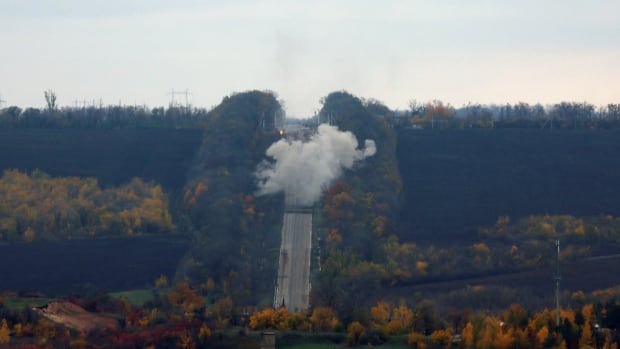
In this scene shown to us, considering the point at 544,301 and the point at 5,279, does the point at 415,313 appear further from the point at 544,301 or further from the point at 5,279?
the point at 5,279

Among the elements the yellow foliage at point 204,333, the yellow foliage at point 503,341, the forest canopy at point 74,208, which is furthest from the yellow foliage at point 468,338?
the forest canopy at point 74,208

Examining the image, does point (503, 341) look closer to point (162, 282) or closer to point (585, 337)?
point (585, 337)

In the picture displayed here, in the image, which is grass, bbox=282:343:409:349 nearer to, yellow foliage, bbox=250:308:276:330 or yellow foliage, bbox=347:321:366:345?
yellow foliage, bbox=347:321:366:345

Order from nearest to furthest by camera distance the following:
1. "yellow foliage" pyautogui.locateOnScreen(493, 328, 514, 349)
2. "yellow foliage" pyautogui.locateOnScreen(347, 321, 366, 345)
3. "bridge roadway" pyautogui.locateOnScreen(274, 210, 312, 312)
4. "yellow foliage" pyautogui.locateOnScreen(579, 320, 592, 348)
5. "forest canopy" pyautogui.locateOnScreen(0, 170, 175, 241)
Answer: "yellow foliage" pyautogui.locateOnScreen(579, 320, 592, 348) < "yellow foliage" pyautogui.locateOnScreen(493, 328, 514, 349) < "yellow foliage" pyautogui.locateOnScreen(347, 321, 366, 345) < "bridge roadway" pyautogui.locateOnScreen(274, 210, 312, 312) < "forest canopy" pyautogui.locateOnScreen(0, 170, 175, 241)

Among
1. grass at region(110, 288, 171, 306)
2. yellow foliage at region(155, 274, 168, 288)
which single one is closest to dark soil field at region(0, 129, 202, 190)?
yellow foliage at region(155, 274, 168, 288)

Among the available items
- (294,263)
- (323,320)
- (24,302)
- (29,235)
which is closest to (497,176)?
(294,263)

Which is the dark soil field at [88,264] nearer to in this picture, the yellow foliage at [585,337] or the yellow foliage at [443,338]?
the yellow foliage at [443,338]

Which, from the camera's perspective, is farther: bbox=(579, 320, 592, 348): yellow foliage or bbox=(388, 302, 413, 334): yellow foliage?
bbox=(388, 302, 413, 334): yellow foliage
